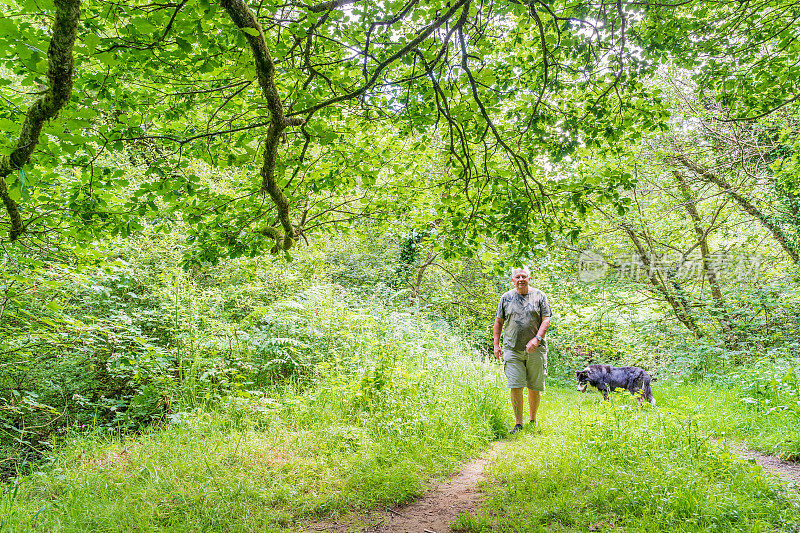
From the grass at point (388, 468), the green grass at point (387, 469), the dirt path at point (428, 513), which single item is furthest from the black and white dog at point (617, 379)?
the dirt path at point (428, 513)

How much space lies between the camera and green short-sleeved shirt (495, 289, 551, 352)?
17.4 ft

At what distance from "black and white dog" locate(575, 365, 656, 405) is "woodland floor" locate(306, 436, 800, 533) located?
233cm

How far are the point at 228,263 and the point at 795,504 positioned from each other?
9.82m

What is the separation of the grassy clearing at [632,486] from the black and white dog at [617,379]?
2348 mm

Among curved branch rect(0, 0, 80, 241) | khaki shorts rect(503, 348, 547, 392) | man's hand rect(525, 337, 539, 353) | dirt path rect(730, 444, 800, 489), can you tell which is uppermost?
curved branch rect(0, 0, 80, 241)

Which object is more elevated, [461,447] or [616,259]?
[616,259]

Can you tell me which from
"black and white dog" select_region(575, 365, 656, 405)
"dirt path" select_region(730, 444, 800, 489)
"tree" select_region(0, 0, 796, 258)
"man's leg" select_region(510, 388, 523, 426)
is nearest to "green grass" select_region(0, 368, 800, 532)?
"man's leg" select_region(510, 388, 523, 426)

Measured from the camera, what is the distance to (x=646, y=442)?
3.55 meters

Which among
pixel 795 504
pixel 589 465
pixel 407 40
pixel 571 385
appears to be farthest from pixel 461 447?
pixel 571 385

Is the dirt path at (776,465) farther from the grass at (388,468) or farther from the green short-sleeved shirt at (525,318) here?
the green short-sleeved shirt at (525,318)

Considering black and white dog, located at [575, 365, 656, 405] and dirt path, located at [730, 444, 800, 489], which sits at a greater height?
black and white dog, located at [575, 365, 656, 405]

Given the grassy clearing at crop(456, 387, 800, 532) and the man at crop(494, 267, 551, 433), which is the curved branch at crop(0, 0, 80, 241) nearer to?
the grassy clearing at crop(456, 387, 800, 532)

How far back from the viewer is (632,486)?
116 inches

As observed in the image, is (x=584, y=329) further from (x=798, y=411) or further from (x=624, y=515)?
(x=624, y=515)
